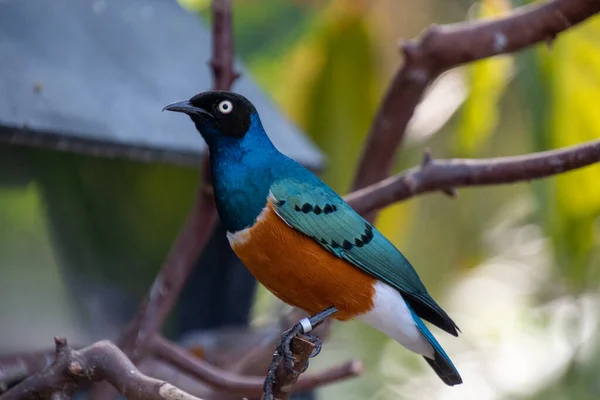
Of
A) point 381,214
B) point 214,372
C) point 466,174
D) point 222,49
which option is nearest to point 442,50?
point 466,174

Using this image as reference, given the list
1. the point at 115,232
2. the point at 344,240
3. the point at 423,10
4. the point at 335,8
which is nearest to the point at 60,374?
the point at 344,240

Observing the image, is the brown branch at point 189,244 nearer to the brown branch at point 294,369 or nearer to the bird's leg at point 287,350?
the bird's leg at point 287,350

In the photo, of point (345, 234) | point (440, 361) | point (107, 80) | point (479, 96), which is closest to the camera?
point (345, 234)

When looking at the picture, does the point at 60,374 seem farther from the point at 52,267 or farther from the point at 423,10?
the point at 423,10

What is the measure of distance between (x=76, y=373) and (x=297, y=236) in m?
0.60

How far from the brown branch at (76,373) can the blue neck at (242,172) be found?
1.41 ft

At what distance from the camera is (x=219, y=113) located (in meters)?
1.99

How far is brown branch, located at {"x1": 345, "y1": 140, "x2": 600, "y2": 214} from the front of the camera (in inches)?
82.0

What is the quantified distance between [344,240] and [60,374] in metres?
0.74

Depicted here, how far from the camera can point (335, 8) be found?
15.6 feet

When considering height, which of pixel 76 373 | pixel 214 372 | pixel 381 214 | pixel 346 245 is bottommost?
pixel 76 373

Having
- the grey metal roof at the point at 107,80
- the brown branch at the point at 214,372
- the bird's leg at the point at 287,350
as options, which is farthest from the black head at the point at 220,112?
the brown branch at the point at 214,372

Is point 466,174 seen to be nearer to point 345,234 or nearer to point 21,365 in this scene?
point 345,234

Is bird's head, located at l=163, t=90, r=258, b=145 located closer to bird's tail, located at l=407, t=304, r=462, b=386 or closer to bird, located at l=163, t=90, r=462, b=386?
bird, located at l=163, t=90, r=462, b=386
